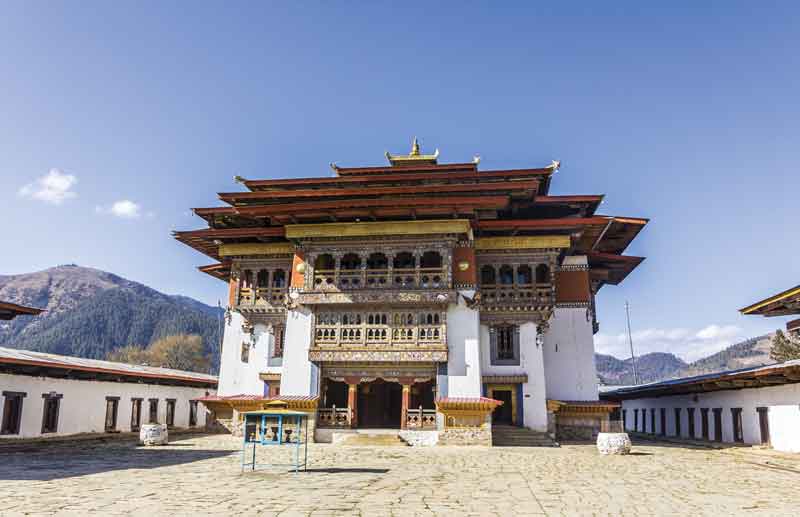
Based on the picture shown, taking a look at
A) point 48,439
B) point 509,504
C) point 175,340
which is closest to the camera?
point 509,504

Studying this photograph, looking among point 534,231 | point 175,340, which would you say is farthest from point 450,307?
point 175,340

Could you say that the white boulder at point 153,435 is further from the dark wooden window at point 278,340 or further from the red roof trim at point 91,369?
the dark wooden window at point 278,340

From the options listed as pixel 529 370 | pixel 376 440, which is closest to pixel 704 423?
pixel 529 370

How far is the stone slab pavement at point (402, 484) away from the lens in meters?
10.2

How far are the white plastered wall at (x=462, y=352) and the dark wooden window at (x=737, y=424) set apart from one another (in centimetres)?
1071

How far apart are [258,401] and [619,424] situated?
16.0 m

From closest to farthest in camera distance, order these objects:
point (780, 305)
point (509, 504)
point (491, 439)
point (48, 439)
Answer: point (509, 504)
point (780, 305)
point (491, 439)
point (48, 439)

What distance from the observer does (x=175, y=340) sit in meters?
98.0

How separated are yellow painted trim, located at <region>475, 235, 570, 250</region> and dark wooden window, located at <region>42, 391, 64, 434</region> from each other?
19361mm

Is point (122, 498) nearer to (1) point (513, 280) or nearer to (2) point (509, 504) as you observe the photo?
(2) point (509, 504)

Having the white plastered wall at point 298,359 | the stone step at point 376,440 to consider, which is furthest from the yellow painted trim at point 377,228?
the stone step at point 376,440

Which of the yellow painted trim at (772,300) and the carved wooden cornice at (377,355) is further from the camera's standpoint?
the carved wooden cornice at (377,355)

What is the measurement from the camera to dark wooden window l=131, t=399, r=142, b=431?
102 feet

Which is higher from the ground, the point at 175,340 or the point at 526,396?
the point at 175,340
